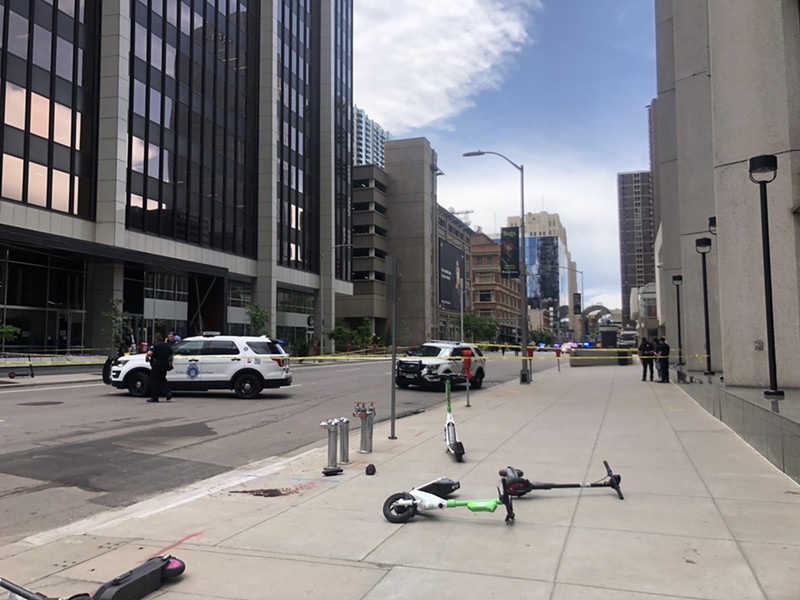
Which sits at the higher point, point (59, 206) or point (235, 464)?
point (59, 206)

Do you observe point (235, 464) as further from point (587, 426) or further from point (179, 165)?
point (179, 165)

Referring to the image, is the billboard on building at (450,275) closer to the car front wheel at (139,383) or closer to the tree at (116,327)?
the tree at (116,327)

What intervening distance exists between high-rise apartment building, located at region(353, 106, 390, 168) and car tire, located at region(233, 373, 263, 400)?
148m

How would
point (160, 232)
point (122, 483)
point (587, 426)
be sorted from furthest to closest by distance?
point (160, 232)
point (587, 426)
point (122, 483)

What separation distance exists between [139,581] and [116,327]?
30.7 meters

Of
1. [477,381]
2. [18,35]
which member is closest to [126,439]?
[477,381]

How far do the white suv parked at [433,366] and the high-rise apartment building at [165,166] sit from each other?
60.2 feet

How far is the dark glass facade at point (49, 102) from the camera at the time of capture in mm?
29125

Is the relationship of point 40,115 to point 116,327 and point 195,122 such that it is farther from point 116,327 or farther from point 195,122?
point 195,122

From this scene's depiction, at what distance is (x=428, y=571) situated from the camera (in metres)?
4.50

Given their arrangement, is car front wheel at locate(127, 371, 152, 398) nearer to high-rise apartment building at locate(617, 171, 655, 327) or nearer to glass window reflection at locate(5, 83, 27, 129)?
glass window reflection at locate(5, 83, 27, 129)

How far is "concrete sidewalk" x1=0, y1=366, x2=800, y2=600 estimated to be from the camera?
4.24 meters

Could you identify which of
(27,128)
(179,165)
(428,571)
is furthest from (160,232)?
(428,571)

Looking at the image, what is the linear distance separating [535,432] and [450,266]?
322 ft
